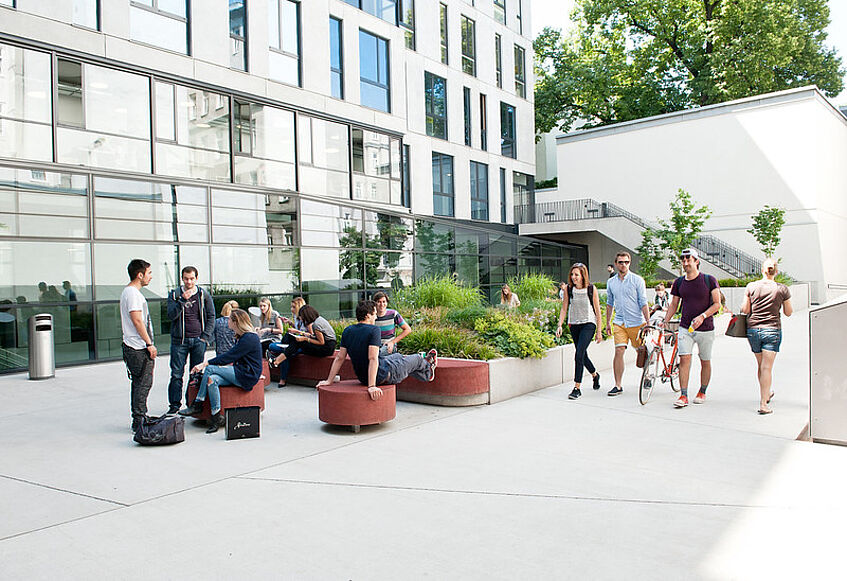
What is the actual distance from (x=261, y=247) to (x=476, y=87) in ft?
55.2

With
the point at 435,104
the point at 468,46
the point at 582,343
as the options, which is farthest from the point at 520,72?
the point at 582,343

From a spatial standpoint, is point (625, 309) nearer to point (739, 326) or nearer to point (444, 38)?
point (739, 326)

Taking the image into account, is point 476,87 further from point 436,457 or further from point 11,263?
point 436,457

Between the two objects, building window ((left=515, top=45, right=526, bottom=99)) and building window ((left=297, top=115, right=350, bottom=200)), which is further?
building window ((left=515, top=45, right=526, bottom=99))

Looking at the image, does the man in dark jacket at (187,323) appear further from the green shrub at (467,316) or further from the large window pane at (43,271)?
the large window pane at (43,271)

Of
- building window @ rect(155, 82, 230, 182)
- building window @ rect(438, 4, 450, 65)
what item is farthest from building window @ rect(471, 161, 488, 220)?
building window @ rect(155, 82, 230, 182)

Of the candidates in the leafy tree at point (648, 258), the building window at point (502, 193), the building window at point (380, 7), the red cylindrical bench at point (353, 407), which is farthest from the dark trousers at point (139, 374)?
the building window at point (502, 193)

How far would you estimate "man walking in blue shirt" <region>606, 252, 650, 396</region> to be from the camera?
29.9 ft

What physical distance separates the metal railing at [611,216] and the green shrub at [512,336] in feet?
69.9

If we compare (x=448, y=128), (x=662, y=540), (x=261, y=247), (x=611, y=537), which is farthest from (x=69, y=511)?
(x=448, y=128)

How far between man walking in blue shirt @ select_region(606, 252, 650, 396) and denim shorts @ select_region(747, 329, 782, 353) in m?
1.53

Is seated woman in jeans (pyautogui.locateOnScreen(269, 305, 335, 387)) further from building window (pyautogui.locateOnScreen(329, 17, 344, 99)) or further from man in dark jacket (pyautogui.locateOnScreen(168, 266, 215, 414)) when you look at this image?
building window (pyautogui.locateOnScreen(329, 17, 344, 99))

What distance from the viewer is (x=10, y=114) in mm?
12336

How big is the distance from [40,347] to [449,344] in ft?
24.4
